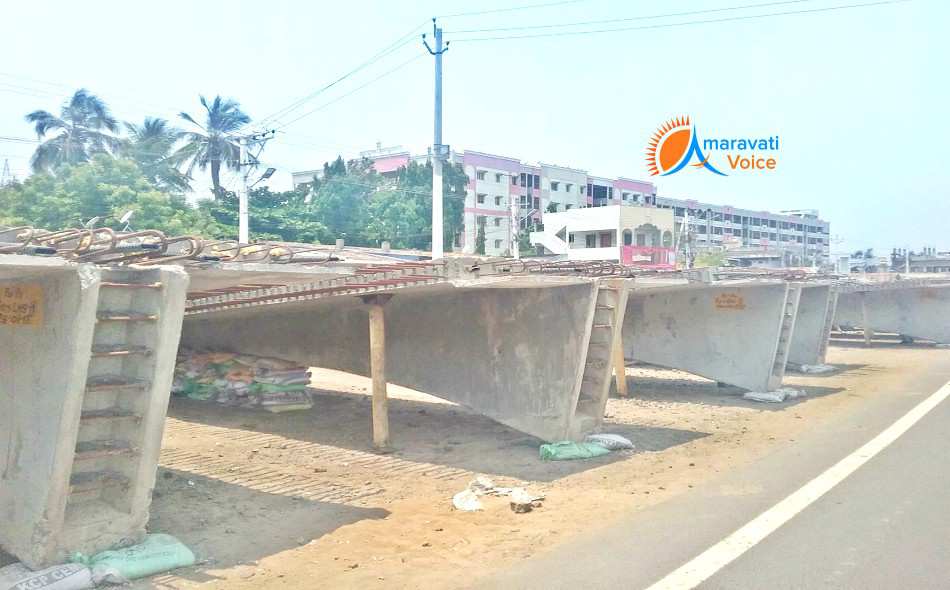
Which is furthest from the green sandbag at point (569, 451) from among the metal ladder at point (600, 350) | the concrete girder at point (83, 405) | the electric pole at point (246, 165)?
the electric pole at point (246, 165)

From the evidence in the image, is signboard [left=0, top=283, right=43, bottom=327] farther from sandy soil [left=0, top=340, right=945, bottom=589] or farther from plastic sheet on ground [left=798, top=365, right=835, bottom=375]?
plastic sheet on ground [left=798, top=365, right=835, bottom=375]

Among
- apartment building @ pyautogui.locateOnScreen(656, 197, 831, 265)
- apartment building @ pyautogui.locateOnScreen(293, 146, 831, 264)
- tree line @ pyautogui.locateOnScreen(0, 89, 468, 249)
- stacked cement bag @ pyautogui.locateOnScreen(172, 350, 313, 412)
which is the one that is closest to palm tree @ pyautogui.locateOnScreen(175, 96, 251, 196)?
tree line @ pyautogui.locateOnScreen(0, 89, 468, 249)

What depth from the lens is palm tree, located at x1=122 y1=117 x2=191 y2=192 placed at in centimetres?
3872

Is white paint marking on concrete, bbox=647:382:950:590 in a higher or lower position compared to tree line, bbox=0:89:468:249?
lower

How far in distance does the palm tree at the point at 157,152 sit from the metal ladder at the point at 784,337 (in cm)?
3191

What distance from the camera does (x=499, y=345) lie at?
1057 cm

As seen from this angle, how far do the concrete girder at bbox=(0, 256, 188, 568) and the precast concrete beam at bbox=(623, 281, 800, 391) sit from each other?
11020 millimetres

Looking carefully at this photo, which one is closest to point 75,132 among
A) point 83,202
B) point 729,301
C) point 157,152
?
point 157,152

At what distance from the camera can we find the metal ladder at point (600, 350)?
10406 mm

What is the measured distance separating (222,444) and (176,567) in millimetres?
4862

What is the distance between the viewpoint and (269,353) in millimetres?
13266

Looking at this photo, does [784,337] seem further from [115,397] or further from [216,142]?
[216,142]

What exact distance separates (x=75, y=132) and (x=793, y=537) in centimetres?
4090

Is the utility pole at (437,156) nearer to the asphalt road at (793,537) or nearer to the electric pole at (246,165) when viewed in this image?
the electric pole at (246,165)
